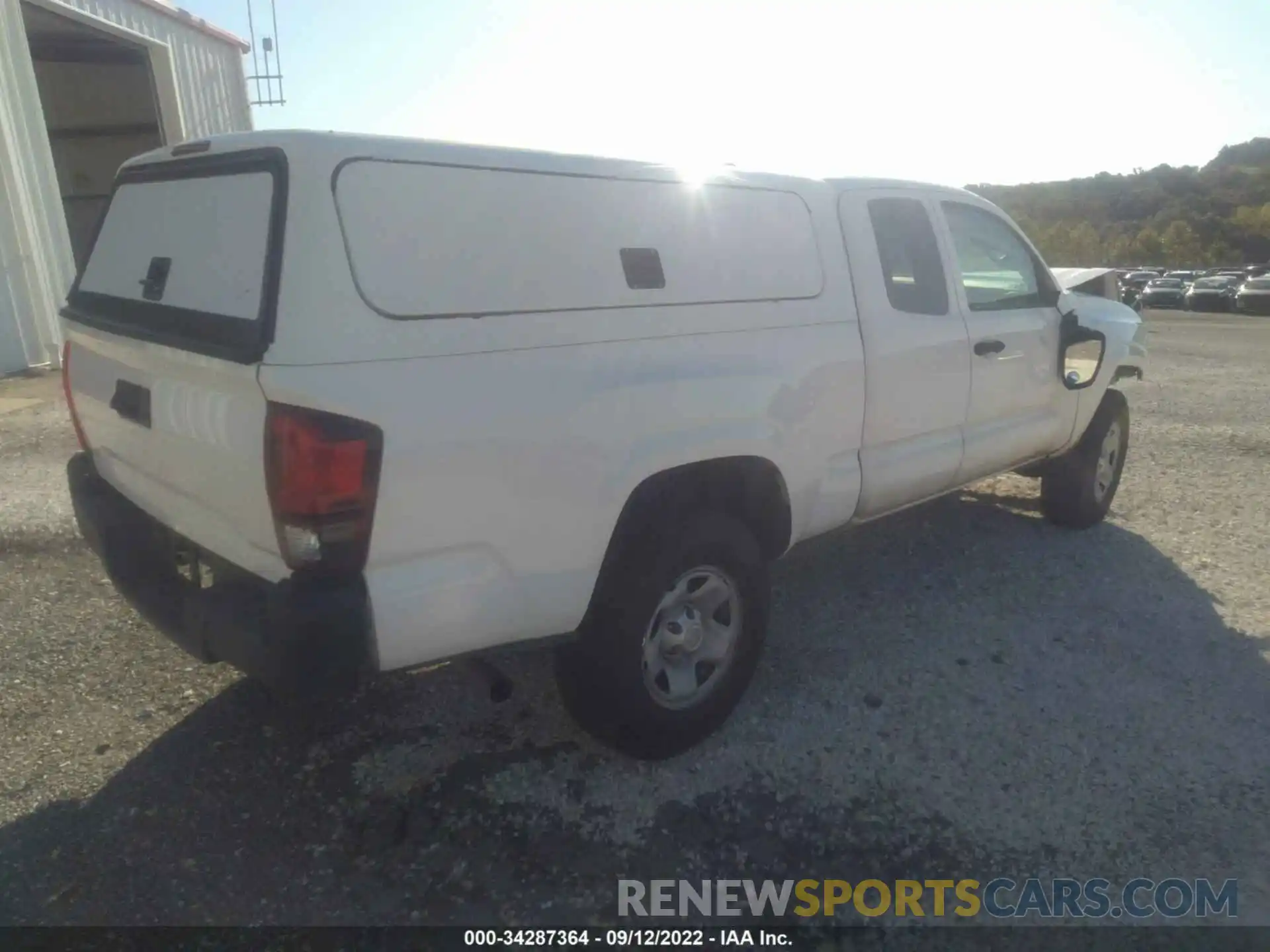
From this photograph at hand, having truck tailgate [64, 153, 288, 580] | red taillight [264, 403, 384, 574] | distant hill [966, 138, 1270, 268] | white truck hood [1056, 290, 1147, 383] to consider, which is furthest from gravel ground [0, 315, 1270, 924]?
distant hill [966, 138, 1270, 268]

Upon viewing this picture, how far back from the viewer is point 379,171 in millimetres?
2391

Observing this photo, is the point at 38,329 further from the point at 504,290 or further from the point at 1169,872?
the point at 1169,872

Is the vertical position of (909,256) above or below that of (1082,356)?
above

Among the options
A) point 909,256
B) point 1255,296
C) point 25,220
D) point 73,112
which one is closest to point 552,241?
point 909,256

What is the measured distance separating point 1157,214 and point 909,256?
8406 cm

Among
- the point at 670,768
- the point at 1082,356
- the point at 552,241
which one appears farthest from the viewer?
the point at 1082,356

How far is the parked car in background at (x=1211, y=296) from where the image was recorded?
29.1 metres

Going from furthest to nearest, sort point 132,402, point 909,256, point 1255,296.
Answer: point 1255,296 → point 909,256 → point 132,402

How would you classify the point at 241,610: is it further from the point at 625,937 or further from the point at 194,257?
the point at 625,937

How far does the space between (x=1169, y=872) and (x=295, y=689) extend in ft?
8.26

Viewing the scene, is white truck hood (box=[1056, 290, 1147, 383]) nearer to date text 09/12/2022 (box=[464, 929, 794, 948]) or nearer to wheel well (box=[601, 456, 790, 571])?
wheel well (box=[601, 456, 790, 571])

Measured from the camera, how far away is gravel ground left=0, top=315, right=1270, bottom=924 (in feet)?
8.71

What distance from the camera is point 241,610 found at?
246 cm

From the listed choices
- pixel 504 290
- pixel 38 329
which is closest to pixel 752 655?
pixel 504 290
